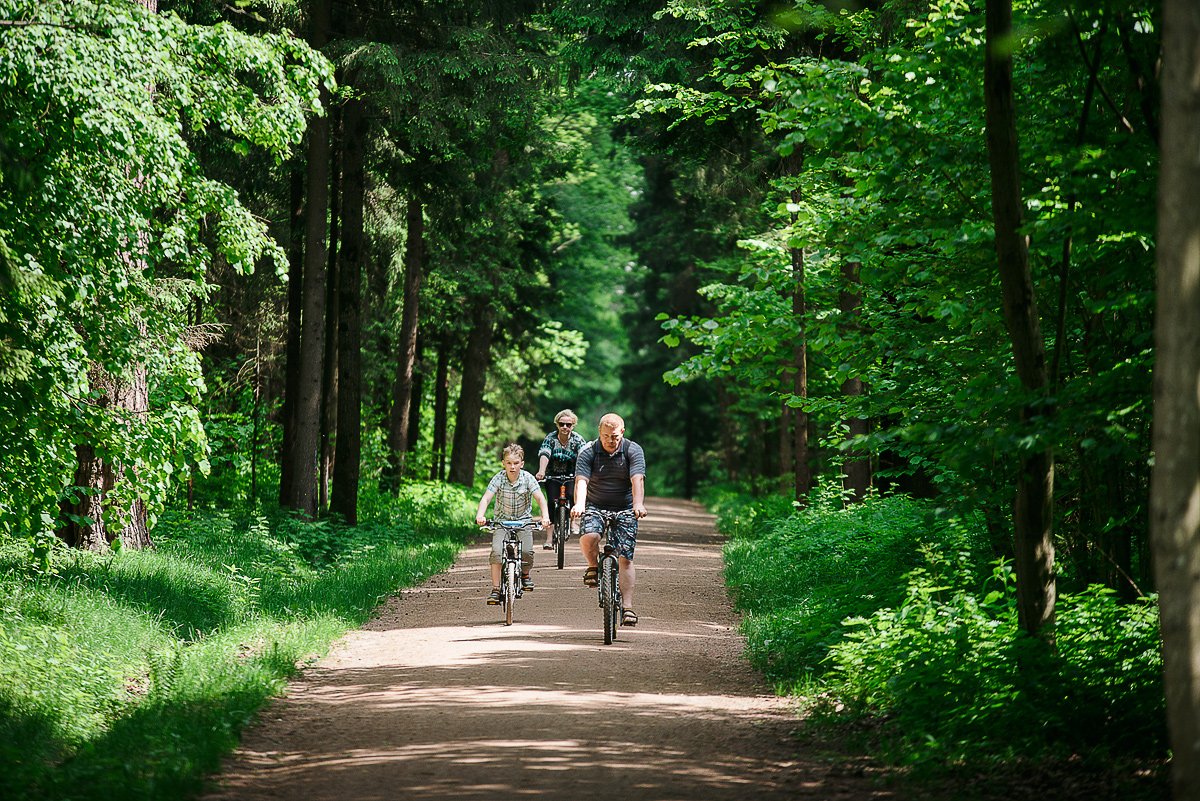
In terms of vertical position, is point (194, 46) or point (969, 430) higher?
point (194, 46)

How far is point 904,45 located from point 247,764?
7.16 metres

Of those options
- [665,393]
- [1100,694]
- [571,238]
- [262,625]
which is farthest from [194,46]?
[665,393]

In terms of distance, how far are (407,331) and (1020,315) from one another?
21.2 meters

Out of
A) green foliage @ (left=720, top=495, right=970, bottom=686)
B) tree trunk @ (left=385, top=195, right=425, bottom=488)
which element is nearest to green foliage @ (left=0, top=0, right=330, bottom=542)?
green foliage @ (left=720, top=495, right=970, bottom=686)

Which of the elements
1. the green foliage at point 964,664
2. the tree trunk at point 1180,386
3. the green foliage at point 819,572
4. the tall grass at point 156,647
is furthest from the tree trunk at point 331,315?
the tree trunk at point 1180,386

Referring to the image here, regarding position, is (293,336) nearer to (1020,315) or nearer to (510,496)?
(510,496)

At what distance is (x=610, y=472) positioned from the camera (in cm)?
1168

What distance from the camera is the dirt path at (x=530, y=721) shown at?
21.3 feet

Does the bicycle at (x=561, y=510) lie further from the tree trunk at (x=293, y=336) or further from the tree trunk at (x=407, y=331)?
the tree trunk at (x=407, y=331)

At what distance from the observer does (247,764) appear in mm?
6934

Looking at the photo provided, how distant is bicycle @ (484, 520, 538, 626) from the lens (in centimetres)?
1243

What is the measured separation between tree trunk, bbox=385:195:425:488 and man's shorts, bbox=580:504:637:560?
49.7 ft

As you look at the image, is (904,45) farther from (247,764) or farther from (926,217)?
(247,764)

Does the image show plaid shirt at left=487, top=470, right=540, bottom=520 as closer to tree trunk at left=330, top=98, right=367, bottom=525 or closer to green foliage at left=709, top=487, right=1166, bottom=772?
green foliage at left=709, top=487, right=1166, bottom=772
